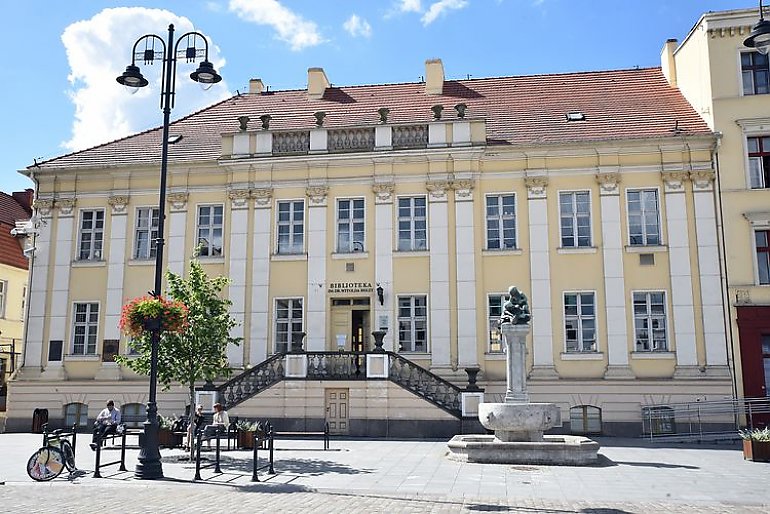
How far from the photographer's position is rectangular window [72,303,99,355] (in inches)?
1077

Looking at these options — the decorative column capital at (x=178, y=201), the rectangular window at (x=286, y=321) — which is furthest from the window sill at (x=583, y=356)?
the decorative column capital at (x=178, y=201)

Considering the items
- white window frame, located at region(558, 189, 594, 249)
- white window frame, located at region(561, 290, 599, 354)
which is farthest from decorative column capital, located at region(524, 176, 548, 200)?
white window frame, located at region(561, 290, 599, 354)

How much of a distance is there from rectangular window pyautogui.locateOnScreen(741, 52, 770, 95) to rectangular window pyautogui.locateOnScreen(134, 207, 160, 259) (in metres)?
21.5

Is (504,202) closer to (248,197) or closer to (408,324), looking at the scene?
(408,324)

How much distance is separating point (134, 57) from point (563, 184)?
15456 mm

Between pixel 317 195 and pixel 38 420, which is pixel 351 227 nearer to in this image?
pixel 317 195

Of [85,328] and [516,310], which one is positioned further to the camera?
[85,328]

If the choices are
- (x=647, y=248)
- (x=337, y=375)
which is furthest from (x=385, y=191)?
(x=647, y=248)

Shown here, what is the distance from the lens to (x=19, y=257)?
128 ft

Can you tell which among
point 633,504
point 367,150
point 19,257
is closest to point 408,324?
point 367,150

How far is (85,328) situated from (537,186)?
17.2 metres

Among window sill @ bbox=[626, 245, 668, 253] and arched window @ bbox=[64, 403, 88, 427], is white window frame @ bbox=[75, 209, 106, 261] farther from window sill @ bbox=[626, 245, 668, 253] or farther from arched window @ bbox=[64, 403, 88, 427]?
window sill @ bbox=[626, 245, 668, 253]

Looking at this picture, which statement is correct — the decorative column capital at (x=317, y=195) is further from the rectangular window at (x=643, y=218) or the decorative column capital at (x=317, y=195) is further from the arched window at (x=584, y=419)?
the arched window at (x=584, y=419)

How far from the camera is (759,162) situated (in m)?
24.7
